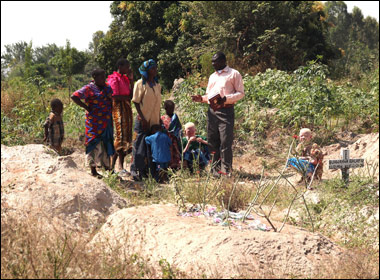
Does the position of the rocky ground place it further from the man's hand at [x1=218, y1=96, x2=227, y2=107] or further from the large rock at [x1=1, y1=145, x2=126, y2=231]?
the man's hand at [x1=218, y1=96, x2=227, y2=107]

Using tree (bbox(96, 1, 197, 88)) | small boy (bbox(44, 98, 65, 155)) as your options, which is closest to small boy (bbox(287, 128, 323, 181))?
small boy (bbox(44, 98, 65, 155))

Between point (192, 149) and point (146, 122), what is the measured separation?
0.79 m

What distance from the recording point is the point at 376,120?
27.1 feet

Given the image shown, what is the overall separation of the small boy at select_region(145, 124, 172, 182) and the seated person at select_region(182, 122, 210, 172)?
0.98 ft

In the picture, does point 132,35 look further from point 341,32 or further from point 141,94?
point 341,32

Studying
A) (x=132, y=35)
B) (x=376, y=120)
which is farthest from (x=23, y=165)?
(x=132, y=35)

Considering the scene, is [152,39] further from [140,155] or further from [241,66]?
[140,155]

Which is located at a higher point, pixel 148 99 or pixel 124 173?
pixel 148 99

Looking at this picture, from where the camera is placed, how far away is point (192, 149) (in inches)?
267

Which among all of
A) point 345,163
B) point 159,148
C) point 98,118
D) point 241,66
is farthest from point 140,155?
point 241,66

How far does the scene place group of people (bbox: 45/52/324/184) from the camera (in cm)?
622

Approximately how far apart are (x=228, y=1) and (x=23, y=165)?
12.1m

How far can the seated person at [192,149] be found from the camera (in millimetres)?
6616

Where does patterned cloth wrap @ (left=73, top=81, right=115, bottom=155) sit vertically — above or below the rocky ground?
above
